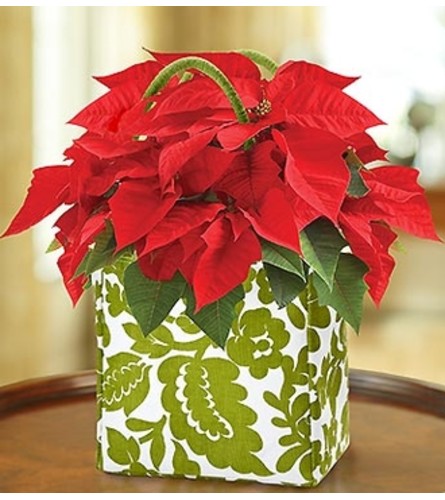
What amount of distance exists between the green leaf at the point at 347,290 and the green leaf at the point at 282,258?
5 centimetres

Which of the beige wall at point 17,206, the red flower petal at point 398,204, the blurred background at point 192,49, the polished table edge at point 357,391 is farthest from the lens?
the blurred background at point 192,49

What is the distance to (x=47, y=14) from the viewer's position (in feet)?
12.6

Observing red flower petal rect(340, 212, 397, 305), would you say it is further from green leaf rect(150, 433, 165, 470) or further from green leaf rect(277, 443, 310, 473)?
green leaf rect(150, 433, 165, 470)

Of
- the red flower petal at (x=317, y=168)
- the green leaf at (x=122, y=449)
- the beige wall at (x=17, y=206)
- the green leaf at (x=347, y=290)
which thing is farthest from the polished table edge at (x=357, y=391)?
the beige wall at (x=17, y=206)

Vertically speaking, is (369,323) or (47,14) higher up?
(47,14)

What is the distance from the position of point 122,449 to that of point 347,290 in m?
0.31

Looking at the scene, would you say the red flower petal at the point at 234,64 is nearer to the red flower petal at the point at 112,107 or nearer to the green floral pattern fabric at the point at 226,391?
the red flower petal at the point at 112,107

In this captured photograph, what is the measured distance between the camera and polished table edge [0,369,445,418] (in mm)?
1418

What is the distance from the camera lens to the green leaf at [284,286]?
1.03 meters

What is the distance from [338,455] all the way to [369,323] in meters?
4.48

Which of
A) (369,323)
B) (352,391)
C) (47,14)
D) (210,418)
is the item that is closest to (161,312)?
(210,418)

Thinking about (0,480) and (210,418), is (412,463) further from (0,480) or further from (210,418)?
(0,480)

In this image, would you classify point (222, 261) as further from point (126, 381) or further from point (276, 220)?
point (126, 381)

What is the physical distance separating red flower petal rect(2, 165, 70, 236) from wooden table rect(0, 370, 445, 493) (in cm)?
27
